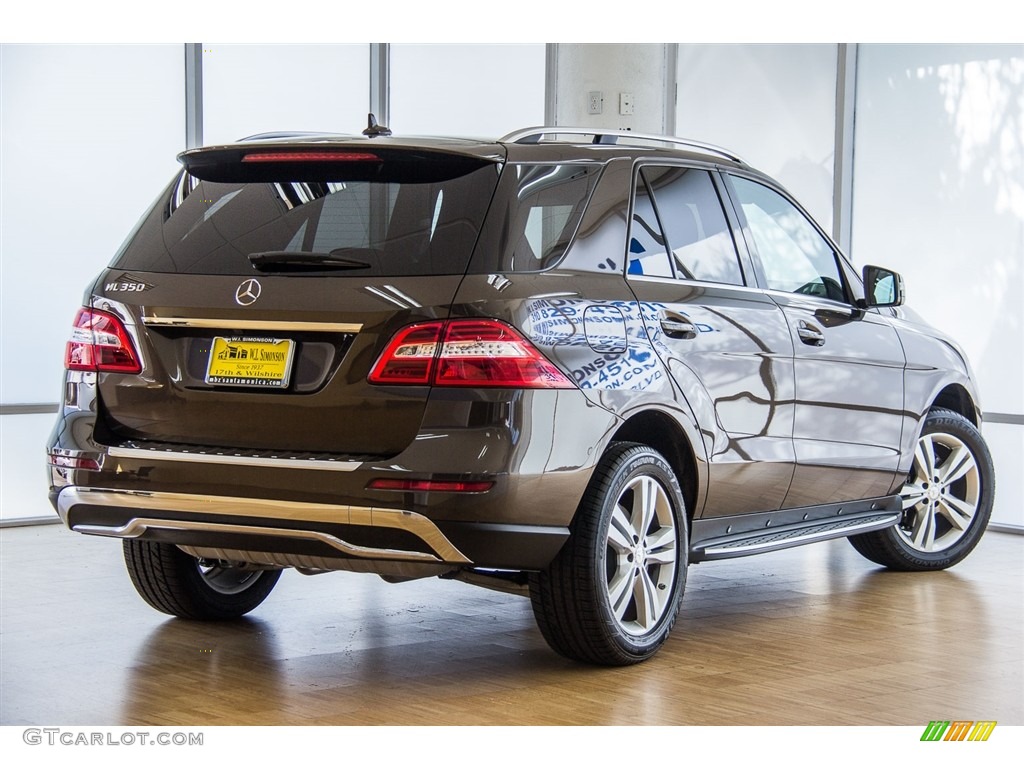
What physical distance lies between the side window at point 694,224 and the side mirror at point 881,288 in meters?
1.04

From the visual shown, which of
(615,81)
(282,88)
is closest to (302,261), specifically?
(282,88)

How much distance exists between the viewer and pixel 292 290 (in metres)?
4.41

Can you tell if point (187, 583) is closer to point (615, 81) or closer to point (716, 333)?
point (716, 333)

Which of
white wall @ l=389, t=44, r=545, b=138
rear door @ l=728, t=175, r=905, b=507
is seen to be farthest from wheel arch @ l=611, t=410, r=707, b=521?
white wall @ l=389, t=44, r=545, b=138

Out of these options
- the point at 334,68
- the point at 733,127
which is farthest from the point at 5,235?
the point at 733,127

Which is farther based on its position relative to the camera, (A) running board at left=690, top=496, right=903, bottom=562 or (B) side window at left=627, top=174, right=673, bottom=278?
(A) running board at left=690, top=496, right=903, bottom=562

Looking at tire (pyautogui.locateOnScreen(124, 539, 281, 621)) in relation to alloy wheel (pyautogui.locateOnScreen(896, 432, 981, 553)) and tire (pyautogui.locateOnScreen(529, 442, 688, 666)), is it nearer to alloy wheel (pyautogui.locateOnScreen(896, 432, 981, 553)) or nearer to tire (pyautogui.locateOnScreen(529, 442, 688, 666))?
tire (pyautogui.locateOnScreen(529, 442, 688, 666))

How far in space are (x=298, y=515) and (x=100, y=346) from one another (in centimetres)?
94

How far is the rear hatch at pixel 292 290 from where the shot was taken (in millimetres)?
4301

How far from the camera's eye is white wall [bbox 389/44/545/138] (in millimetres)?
10445

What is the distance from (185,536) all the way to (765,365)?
2.25 m

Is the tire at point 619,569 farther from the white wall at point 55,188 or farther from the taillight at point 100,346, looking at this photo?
the white wall at point 55,188

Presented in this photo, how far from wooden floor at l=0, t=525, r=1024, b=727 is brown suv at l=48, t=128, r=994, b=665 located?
30 centimetres
